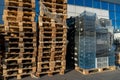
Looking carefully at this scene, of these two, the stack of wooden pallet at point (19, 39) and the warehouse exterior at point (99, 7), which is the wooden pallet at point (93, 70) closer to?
the stack of wooden pallet at point (19, 39)

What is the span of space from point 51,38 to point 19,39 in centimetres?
158

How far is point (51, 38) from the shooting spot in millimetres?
8445

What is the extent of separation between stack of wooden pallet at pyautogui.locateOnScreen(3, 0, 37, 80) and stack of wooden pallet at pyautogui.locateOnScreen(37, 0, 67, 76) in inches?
15.2

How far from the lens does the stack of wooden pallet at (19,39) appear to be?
770 cm

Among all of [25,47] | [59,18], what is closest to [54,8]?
[59,18]

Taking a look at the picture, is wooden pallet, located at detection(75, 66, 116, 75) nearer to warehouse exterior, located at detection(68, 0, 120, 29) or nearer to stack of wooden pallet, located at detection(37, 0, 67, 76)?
stack of wooden pallet, located at detection(37, 0, 67, 76)

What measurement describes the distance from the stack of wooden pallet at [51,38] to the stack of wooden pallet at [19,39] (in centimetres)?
39

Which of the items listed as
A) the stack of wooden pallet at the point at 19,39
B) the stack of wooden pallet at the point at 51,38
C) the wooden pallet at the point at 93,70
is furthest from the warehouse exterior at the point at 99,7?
the stack of wooden pallet at the point at 19,39

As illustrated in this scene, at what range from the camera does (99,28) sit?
948 cm

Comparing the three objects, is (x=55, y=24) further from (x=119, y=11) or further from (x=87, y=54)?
(x=119, y=11)

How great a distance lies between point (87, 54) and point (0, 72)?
4.43 metres

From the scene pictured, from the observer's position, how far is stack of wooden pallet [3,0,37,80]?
25.2ft

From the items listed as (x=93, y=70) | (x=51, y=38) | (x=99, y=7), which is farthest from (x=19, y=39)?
(x=99, y=7)

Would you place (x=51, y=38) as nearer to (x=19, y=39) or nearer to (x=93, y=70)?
(x=19, y=39)
